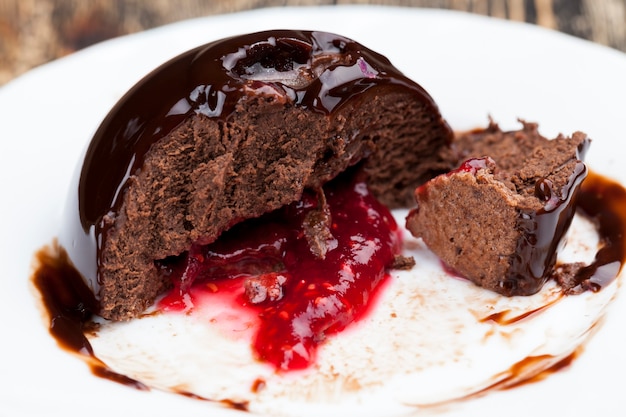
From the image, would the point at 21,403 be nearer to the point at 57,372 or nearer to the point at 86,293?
the point at 57,372

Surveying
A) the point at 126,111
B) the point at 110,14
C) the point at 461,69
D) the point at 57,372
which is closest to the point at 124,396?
the point at 57,372

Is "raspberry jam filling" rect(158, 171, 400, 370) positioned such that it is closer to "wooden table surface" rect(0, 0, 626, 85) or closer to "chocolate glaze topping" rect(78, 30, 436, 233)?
"chocolate glaze topping" rect(78, 30, 436, 233)

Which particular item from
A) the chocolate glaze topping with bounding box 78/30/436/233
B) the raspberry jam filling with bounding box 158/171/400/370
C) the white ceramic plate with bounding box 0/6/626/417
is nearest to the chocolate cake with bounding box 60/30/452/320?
the chocolate glaze topping with bounding box 78/30/436/233

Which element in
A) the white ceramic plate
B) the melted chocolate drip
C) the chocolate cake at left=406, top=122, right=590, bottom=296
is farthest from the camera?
the chocolate cake at left=406, top=122, right=590, bottom=296

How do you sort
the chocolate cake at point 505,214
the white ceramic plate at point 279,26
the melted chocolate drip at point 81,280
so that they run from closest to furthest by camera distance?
the white ceramic plate at point 279,26
the melted chocolate drip at point 81,280
the chocolate cake at point 505,214

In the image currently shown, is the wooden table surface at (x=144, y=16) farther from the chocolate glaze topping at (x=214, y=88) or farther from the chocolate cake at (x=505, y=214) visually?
the chocolate glaze topping at (x=214, y=88)

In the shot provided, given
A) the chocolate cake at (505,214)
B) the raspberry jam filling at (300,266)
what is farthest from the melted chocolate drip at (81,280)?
the raspberry jam filling at (300,266)
